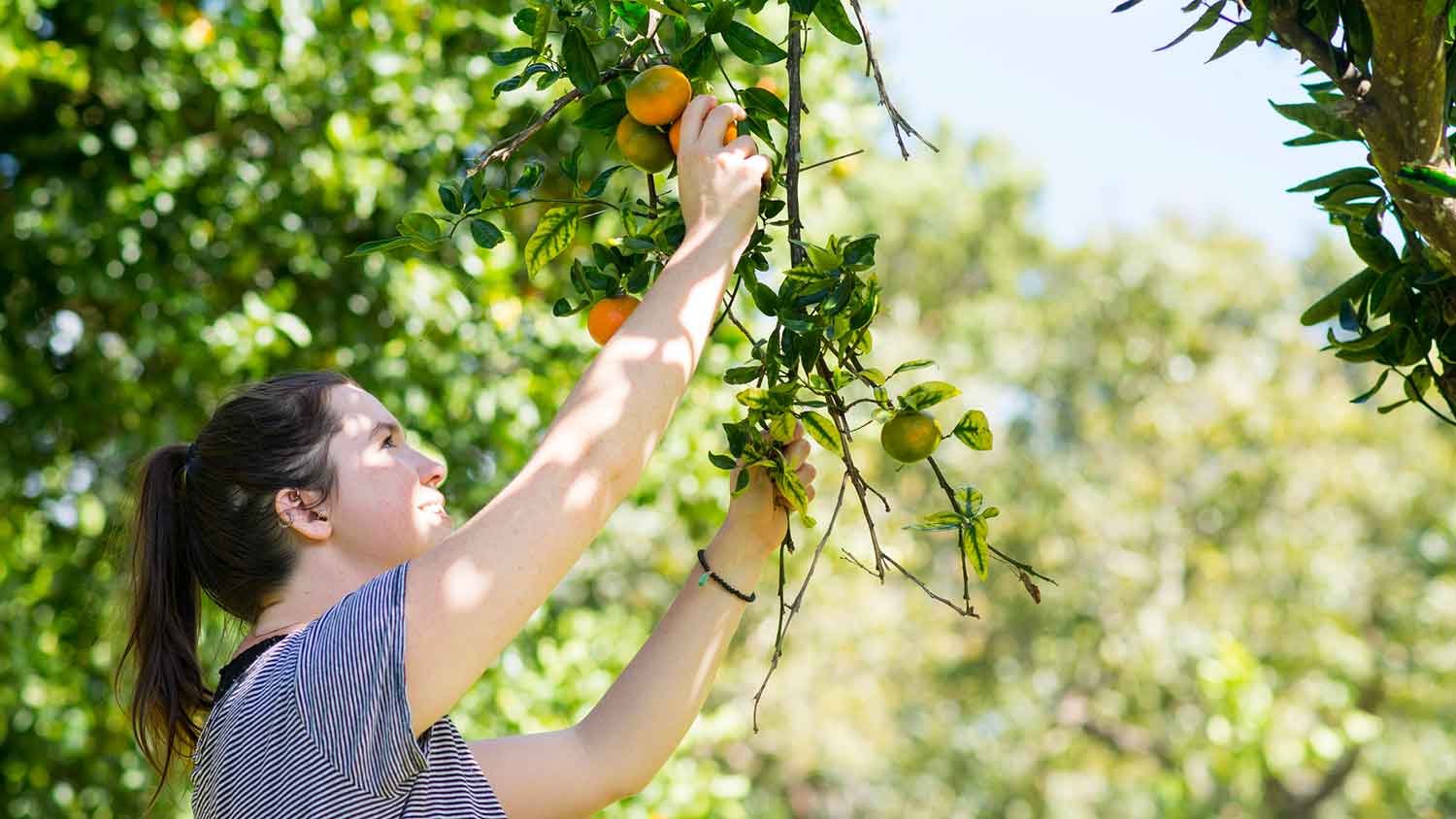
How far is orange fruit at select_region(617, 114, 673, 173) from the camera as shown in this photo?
1202mm

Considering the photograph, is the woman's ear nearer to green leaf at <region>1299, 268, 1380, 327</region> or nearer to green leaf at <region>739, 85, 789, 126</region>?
green leaf at <region>739, 85, 789, 126</region>

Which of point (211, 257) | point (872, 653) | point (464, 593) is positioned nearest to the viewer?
point (464, 593)

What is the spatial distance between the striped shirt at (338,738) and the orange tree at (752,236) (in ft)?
0.96

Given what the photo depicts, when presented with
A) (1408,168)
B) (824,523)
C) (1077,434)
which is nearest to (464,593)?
(1408,168)

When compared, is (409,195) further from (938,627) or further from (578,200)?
(938,627)

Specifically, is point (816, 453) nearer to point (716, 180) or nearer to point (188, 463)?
point (188, 463)

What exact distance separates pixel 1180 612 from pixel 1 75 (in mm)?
8765

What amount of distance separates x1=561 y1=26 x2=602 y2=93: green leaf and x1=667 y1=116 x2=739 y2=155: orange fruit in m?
0.08

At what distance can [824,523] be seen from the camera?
6379 mm

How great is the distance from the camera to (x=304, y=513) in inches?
52.6

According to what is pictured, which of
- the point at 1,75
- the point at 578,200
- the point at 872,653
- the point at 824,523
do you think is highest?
the point at 578,200

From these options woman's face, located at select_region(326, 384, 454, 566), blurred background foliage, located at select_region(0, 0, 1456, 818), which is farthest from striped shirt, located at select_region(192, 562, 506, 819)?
blurred background foliage, located at select_region(0, 0, 1456, 818)

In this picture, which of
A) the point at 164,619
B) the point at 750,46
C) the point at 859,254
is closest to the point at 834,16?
the point at 750,46

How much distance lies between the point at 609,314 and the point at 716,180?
0.20 metres
